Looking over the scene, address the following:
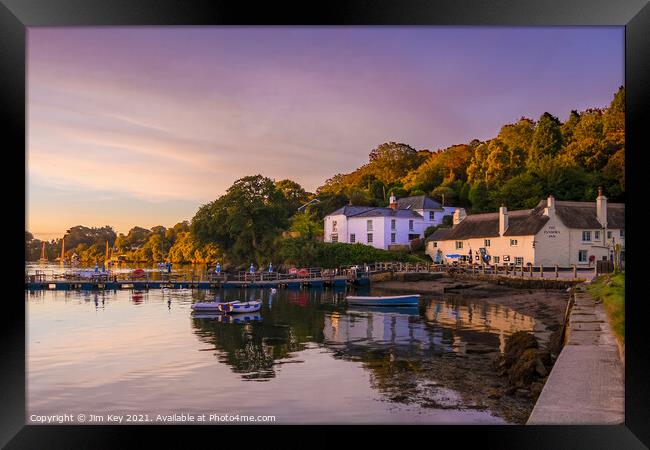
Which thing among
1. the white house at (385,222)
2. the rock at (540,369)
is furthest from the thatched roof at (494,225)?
the rock at (540,369)

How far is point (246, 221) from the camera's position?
759 inches

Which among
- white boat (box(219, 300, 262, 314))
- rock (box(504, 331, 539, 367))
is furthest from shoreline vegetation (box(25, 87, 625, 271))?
rock (box(504, 331, 539, 367))

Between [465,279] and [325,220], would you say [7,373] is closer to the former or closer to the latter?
[325,220]

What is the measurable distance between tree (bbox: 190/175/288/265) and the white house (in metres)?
1.85

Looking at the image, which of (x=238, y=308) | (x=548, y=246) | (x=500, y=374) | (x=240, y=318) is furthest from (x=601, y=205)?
(x=238, y=308)

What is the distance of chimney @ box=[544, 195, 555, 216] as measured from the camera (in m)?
12.7

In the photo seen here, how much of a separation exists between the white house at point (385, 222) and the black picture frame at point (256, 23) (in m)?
9.27

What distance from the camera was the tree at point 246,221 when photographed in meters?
16.1

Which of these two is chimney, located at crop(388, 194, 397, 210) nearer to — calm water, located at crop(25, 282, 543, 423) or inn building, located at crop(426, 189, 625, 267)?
inn building, located at crop(426, 189, 625, 267)

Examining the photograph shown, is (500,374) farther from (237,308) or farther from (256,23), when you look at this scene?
(237,308)

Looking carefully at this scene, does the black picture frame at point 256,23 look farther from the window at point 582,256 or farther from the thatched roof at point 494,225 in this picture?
the window at point 582,256

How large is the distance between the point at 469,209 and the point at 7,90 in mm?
12597

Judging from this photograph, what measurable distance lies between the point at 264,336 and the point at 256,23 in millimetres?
7921

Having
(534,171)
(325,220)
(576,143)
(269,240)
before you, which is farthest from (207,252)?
(576,143)
